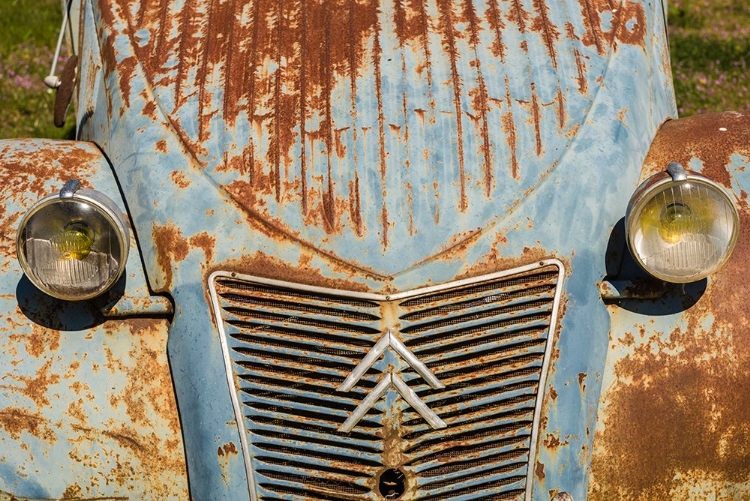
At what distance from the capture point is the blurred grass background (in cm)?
689

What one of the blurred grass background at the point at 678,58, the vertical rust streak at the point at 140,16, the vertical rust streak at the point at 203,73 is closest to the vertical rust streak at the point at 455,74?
the vertical rust streak at the point at 203,73

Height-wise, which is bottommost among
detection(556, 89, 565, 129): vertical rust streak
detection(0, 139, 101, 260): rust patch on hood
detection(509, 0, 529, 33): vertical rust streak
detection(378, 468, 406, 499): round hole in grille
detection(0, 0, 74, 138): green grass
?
detection(378, 468, 406, 499): round hole in grille

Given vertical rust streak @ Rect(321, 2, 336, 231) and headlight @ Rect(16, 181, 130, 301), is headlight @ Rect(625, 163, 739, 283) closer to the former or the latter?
vertical rust streak @ Rect(321, 2, 336, 231)

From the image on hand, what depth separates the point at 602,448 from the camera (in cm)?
299

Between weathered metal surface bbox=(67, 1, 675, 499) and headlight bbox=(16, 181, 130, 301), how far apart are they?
0.18 meters

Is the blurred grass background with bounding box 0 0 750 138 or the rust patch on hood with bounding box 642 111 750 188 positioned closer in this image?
the rust patch on hood with bounding box 642 111 750 188

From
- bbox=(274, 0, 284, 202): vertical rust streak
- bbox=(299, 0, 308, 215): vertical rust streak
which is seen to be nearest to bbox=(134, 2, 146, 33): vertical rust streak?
bbox=(274, 0, 284, 202): vertical rust streak

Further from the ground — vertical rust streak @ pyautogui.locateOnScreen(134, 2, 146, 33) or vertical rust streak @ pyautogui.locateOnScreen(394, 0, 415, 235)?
vertical rust streak @ pyautogui.locateOnScreen(134, 2, 146, 33)

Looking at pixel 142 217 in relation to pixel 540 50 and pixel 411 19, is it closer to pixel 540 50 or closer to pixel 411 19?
pixel 411 19

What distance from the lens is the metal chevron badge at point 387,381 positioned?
112 inches

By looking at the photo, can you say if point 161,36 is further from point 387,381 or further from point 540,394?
point 540,394

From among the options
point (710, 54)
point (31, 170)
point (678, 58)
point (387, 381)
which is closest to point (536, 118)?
point (387, 381)

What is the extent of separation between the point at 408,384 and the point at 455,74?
0.99 meters

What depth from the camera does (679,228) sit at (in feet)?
9.52
